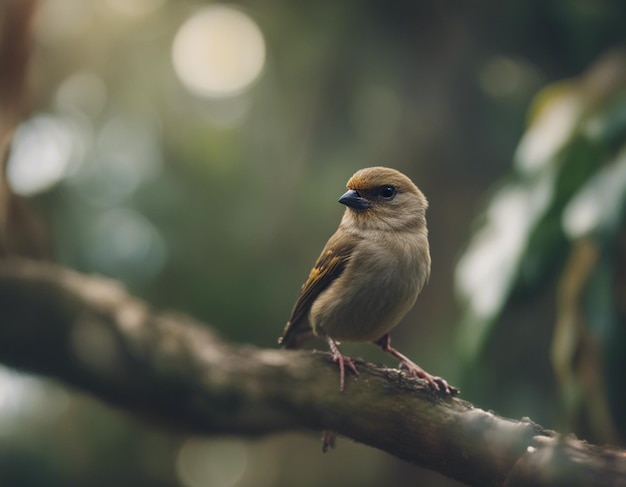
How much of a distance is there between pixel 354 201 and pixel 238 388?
1.60 m

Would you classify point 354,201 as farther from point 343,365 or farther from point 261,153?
point 261,153

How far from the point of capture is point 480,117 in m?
4.44

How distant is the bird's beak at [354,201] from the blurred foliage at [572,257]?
2.68ft

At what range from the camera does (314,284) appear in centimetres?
205

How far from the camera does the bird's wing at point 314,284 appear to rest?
194 centimetres

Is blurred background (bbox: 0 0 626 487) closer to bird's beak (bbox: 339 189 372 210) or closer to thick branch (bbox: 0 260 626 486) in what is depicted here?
thick branch (bbox: 0 260 626 486)

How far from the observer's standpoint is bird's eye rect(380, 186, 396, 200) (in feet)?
5.26

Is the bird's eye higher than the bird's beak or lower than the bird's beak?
higher

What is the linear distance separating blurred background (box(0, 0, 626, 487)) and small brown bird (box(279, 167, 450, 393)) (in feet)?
2.82

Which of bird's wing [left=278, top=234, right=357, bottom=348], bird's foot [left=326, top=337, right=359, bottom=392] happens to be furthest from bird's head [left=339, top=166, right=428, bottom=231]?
bird's foot [left=326, top=337, right=359, bottom=392]

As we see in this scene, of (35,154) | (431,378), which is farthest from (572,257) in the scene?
(35,154)

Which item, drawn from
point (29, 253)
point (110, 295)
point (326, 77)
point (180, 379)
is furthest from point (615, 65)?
point (29, 253)

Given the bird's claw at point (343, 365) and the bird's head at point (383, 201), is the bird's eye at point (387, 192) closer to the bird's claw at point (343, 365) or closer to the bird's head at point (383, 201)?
the bird's head at point (383, 201)

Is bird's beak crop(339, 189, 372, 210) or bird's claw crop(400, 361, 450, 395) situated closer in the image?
bird's claw crop(400, 361, 450, 395)
